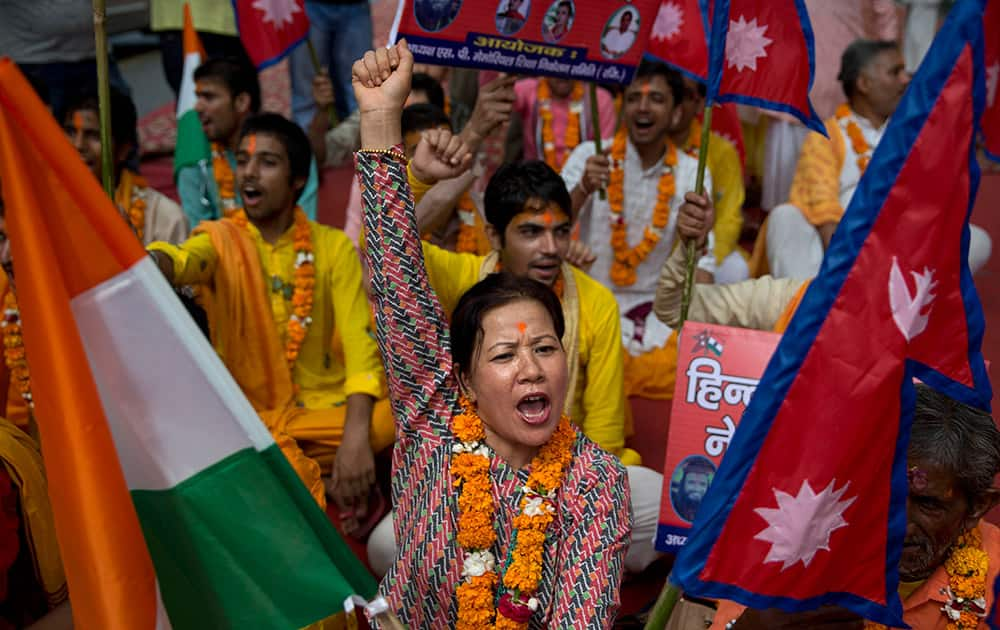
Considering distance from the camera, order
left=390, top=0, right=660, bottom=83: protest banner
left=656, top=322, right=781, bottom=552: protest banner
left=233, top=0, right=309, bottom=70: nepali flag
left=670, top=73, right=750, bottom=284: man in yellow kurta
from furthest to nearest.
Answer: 1. left=670, top=73, right=750, bottom=284: man in yellow kurta
2. left=233, top=0, right=309, bottom=70: nepali flag
3. left=390, top=0, right=660, bottom=83: protest banner
4. left=656, top=322, right=781, bottom=552: protest banner

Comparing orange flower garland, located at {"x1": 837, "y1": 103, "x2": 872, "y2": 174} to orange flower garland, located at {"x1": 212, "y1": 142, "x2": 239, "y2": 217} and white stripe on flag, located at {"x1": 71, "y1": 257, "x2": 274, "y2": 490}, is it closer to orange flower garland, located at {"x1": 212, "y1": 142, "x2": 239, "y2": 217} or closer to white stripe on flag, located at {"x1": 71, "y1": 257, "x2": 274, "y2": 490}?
orange flower garland, located at {"x1": 212, "y1": 142, "x2": 239, "y2": 217}

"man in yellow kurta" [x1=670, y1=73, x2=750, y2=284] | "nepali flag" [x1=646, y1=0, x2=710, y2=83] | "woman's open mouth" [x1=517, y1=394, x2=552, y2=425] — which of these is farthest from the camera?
"man in yellow kurta" [x1=670, y1=73, x2=750, y2=284]

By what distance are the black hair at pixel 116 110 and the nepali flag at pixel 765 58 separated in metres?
2.78

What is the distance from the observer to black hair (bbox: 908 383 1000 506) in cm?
214

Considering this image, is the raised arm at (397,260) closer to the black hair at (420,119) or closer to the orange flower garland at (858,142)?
the black hair at (420,119)

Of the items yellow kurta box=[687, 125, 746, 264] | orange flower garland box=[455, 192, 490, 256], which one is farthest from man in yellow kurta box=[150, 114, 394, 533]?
yellow kurta box=[687, 125, 746, 264]

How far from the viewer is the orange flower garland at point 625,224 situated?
185 inches

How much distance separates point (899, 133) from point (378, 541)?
6.63ft

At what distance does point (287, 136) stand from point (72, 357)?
215 cm

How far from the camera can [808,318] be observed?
176 cm

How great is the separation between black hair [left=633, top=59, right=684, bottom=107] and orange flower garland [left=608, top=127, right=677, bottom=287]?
0.28m

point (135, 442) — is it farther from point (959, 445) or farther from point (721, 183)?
point (721, 183)

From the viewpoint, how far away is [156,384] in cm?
174

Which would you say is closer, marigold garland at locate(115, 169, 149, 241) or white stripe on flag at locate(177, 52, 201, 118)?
marigold garland at locate(115, 169, 149, 241)
